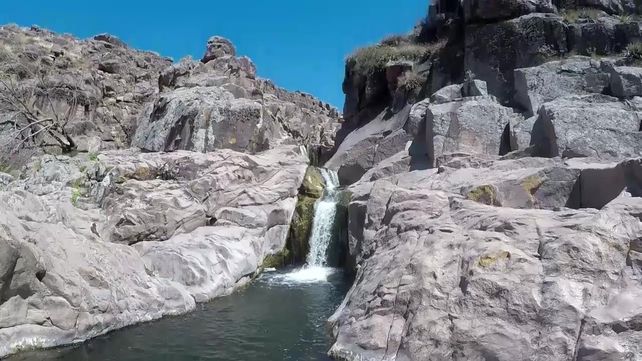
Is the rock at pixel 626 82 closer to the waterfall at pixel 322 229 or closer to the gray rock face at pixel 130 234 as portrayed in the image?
the waterfall at pixel 322 229

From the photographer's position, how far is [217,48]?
40281 millimetres

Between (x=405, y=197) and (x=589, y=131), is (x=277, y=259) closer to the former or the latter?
(x=405, y=197)

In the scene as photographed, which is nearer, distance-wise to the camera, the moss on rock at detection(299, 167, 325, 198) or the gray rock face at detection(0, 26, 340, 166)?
the moss on rock at detection(299, 167, 325, 198)

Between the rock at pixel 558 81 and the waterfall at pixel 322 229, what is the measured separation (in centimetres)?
898

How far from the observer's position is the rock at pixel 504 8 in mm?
24891

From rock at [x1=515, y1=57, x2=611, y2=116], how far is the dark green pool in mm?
12114

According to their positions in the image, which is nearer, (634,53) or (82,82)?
(634,53)

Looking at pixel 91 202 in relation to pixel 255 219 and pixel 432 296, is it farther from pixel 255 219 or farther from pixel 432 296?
pixel 432 296

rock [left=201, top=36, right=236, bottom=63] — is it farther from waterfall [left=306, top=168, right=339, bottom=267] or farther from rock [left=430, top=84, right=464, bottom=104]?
waterfall [left=306, top=168, right=339, bottom=267]

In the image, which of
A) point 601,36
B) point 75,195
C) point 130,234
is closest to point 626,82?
point 601,36

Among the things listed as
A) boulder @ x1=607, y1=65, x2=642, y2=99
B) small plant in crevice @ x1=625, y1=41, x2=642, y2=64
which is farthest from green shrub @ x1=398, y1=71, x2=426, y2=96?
boulder @ x1=607, y1=65, x2=642, y2=99

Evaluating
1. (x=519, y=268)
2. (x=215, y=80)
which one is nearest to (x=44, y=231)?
(x=519, y=268)

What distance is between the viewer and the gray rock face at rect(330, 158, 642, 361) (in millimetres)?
7871

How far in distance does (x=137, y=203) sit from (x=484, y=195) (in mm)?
11284
